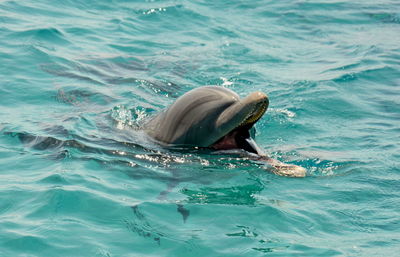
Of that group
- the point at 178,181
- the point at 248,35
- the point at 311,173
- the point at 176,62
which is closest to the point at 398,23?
the point at 248,35

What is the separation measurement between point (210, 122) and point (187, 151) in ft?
1.58

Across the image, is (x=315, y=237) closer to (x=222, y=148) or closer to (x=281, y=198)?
(x=281, y=198)

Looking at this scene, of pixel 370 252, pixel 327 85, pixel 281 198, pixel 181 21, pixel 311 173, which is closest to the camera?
pixel 370 252

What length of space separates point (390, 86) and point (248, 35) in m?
4.51

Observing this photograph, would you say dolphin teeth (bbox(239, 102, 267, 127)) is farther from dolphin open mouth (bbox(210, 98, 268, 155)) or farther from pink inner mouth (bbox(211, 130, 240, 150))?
pink inner mouth (bbox(211, 130, 240, 150))

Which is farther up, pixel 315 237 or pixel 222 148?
pixel 222 148

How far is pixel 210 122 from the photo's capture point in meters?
8.15

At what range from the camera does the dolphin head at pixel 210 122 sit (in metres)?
7.95

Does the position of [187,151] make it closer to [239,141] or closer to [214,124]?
[214,124]

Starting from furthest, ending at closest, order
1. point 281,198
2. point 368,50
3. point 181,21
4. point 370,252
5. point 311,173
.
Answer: point 181,21 < point 368,50 < point 311,173 < point 281,198 < point 370,252

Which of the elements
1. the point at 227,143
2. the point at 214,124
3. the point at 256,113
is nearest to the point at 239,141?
the point at 227,143

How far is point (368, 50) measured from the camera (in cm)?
1589

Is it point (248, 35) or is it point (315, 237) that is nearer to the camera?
point (315, 237)

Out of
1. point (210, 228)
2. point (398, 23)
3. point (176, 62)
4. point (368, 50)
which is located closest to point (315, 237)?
point (210, 228)
